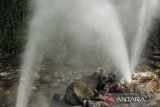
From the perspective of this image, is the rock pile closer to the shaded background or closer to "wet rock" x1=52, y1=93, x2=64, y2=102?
"wet rock" x1=52, y1=93, x2=64, y2=102

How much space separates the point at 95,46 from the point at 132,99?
13817 mm

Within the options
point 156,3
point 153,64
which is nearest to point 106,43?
point 153,64

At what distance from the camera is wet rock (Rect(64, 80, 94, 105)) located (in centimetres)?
2189

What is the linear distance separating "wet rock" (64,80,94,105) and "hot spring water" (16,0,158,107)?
3128mm

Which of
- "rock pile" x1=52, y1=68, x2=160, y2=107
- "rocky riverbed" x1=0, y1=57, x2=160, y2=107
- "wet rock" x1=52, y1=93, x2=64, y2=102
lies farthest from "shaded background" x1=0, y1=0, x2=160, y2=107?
"rock pile" x1=52, y1=68, x2=160, y2=107

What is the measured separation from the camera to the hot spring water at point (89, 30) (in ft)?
89.0

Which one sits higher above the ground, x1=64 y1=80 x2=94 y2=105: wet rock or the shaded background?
the shaded background

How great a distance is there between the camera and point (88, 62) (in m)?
30.8

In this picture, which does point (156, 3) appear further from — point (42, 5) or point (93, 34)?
point (42, 5)

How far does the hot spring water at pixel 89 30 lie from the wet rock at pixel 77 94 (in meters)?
3.13

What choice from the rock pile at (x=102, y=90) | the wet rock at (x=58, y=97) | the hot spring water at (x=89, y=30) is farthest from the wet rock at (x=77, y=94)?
the hot spring water at (x=89, y=30)

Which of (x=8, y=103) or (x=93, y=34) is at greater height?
(x=93, y=34)

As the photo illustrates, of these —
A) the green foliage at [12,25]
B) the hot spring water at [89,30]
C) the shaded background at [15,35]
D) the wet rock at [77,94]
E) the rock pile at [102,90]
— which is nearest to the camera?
the rock pile at [102,90]

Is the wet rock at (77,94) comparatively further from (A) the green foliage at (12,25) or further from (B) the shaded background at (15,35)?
(A) the green foliage at (12,25)
